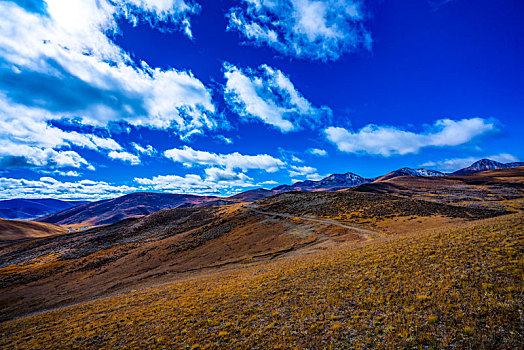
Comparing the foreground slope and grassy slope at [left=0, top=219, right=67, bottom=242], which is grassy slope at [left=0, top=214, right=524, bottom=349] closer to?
the foreground slope

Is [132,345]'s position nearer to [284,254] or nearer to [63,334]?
[63,334]

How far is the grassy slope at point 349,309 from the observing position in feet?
32.7

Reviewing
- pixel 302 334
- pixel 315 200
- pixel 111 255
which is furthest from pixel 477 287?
pixel 111 255

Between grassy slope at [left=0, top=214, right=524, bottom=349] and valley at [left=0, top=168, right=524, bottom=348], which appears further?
valley at [left=0, top=168, right=524, bottom=348]

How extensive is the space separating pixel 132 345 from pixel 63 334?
8.94 m

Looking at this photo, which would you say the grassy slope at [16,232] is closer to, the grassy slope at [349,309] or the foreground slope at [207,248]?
the foreground slope at [207,248]

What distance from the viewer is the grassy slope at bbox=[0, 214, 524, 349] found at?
32.7ft

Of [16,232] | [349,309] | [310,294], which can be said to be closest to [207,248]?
[310,294]

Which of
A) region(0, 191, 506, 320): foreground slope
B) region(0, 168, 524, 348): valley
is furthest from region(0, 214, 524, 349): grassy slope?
region(0, 191, 506, 320): foreground slope

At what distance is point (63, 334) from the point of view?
1684 cm

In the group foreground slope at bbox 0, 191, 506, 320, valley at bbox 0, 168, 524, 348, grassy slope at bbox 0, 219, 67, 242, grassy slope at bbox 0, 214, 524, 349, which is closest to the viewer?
grassy slope at bbox 0, 214, 524, 349

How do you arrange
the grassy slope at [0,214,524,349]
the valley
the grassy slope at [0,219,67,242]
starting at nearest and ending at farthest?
the grassy slope at [0,214,524,349], the valley, the grassy slope at [0,219,67,242]

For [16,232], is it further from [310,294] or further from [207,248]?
[310,294]

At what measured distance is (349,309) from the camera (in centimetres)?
1302
